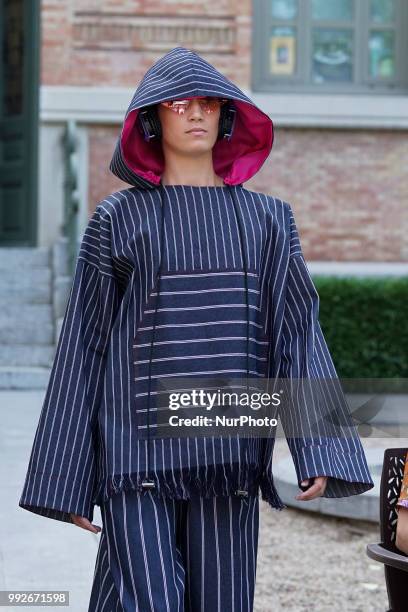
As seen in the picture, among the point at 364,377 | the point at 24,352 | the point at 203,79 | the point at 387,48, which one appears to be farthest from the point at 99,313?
the point at 387,48

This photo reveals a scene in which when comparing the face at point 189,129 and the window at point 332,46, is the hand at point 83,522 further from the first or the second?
the window at point 332,46

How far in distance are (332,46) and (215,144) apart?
953cm

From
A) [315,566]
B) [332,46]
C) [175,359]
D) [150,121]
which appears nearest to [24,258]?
[332,46]

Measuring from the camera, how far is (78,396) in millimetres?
2938

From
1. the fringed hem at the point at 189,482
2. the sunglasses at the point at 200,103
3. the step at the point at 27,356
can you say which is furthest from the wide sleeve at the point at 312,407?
the step at the point at 27,356

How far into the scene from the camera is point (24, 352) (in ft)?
32.5

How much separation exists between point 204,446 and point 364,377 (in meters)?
7.98

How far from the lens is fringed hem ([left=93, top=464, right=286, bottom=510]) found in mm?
2816

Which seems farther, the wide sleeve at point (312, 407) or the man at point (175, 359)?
the wide sleeve at point (312, 407)

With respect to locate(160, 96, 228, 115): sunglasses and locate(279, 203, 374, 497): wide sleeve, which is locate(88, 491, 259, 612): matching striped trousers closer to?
locate(279, 203, 374, 497): wide sleeve

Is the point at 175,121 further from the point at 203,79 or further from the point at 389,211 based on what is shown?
the point at 389,211

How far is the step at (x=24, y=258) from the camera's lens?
11164 millimetres

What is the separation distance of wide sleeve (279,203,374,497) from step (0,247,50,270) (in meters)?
8.27

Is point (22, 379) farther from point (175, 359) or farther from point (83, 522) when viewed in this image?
point (175, 359)
